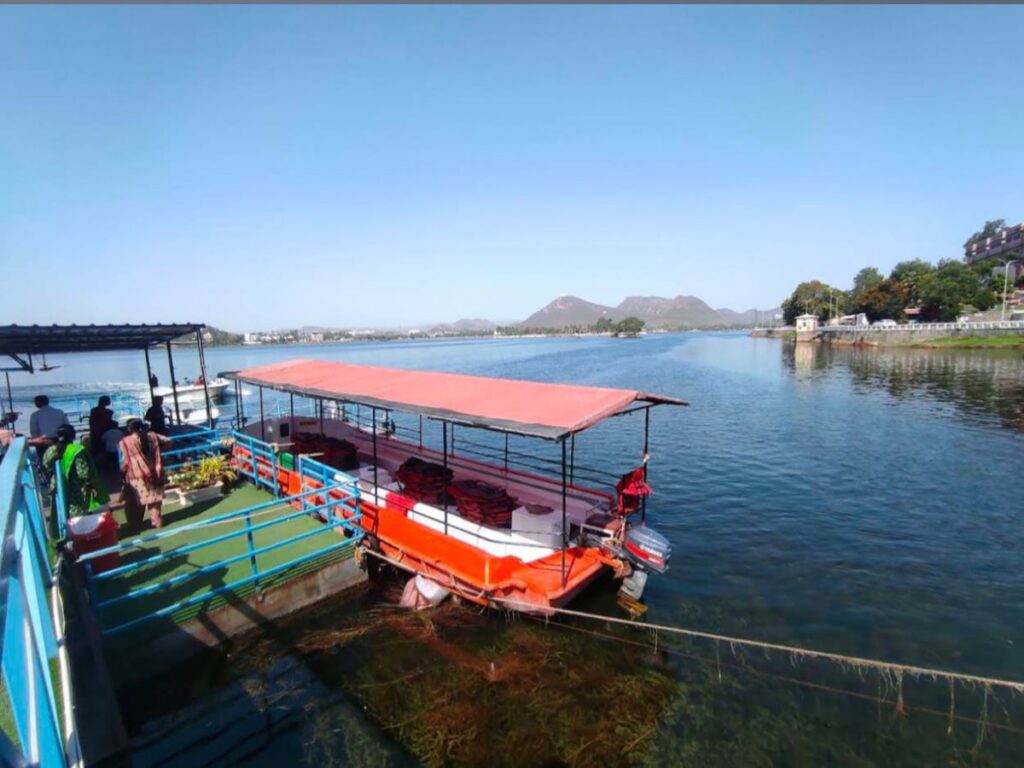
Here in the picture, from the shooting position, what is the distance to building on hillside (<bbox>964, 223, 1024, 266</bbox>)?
11072 centimetres

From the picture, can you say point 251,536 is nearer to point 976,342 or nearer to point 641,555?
point 641,555

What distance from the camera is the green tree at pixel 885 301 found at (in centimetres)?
9394

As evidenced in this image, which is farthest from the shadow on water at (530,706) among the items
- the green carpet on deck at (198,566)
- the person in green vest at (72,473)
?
the person in green vest at (72,473)

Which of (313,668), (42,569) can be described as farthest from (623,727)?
(42,569)

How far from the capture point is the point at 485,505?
34.0ft

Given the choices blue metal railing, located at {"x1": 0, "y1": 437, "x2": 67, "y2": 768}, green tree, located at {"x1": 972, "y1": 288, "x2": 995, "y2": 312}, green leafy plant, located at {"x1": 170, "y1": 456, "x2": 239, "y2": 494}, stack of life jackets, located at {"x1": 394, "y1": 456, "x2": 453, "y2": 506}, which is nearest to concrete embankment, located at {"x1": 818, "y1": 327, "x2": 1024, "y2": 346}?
green tree, located at {"x1": 972, "y1": 288, "x2": 995, "y2": 312}

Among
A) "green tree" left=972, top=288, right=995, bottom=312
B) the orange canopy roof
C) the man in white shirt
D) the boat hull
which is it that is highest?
"green tree" left=972, top=288, right=995, bottom=312

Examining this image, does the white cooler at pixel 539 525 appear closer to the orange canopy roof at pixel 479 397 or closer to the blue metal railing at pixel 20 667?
the orange canopy roof at pixel 479 397

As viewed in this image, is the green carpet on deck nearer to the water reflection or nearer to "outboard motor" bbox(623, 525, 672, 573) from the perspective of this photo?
"outboard motor" bbox(623, 525, 672, 573)

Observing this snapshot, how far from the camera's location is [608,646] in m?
9.19

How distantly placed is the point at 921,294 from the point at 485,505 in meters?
102

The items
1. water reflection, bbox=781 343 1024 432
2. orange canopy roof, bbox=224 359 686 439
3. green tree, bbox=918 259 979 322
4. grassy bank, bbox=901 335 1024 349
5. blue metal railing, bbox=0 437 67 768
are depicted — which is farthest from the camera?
green tree, bbox=918 259 979 322

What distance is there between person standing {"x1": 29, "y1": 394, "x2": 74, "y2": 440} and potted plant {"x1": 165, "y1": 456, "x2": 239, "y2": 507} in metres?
2.49

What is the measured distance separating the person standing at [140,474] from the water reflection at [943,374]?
34911 mm
